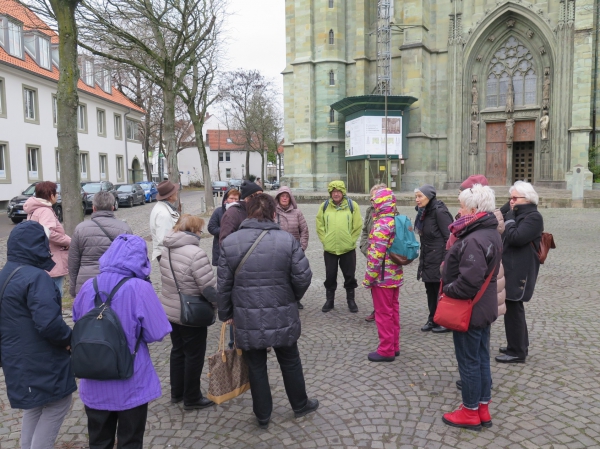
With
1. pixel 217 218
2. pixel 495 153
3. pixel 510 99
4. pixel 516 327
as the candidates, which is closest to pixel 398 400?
pixel 516 327

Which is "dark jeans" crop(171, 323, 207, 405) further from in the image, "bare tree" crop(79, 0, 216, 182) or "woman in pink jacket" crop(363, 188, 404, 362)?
"bare tree" crop(79, 0, 216, 182)

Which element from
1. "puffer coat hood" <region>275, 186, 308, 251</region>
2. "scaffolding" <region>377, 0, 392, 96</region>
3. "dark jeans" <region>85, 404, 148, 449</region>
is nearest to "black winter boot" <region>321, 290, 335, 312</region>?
"puffer coat hood" <region>275, 186, 308, 251</region>

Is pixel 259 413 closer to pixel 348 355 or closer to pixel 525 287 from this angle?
pixel 348 355

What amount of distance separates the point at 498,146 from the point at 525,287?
30950 millimetres

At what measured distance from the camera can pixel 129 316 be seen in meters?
2.84

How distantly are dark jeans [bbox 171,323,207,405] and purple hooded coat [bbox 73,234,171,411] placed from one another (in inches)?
41.0

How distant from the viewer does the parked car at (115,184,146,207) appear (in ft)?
95.5

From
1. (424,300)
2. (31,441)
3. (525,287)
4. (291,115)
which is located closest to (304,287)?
(31,441)

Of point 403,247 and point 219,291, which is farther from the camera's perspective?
point 403,247

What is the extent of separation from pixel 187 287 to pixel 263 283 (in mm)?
670

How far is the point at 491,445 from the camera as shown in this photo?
353 cm

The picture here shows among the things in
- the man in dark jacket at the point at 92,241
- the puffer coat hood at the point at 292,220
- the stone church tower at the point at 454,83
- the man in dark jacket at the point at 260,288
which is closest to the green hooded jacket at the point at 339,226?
the puffer coat hood at the point at 292,220

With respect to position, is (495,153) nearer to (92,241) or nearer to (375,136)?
(375,136)

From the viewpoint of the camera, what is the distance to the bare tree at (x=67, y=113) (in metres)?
8.27
